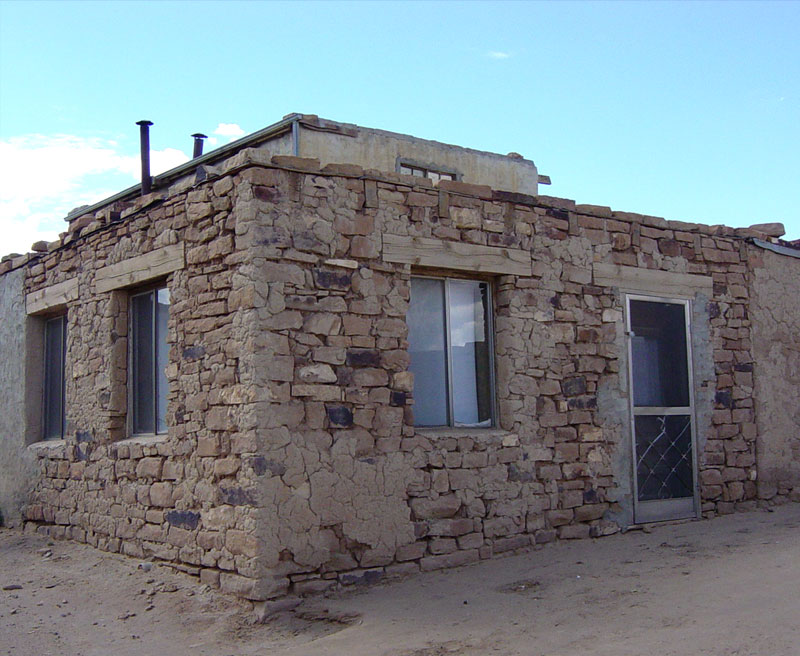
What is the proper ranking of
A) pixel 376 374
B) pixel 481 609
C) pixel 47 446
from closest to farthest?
pixel 481 609
pixel 376 374
pixel 47 446

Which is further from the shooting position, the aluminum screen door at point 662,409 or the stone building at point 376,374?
the aluminum screen door at point 662,409

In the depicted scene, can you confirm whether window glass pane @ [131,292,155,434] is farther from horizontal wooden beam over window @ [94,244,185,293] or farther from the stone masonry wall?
the stone masonry wall

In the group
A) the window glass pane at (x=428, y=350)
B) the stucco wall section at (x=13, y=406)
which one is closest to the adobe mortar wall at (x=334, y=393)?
the window glass pane at (x=428, y=350)

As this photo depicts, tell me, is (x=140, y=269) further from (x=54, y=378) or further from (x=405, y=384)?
(x=54, y=378)

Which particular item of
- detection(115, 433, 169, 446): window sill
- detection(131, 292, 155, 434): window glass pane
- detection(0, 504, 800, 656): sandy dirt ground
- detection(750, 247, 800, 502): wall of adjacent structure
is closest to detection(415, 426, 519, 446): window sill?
detection(0, 504, 800, 656): sandy dirt ground

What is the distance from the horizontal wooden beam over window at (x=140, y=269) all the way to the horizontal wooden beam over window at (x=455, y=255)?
1.69 m

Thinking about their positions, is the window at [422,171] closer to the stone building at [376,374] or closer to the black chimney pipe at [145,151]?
the black chimney pipe at [145,151]

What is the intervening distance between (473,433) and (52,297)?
15.3 ft

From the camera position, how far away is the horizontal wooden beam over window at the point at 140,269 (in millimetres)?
7031

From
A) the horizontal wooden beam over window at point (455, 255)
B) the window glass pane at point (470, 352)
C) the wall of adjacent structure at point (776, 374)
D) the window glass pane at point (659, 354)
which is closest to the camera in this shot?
the horizontal wooden beam over window at point (455, 255)

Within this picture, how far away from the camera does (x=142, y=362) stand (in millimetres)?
7867

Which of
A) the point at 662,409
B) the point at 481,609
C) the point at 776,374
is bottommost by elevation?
the point at 481,609

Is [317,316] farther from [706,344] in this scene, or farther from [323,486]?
[706,344]

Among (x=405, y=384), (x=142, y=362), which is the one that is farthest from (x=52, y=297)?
(x=405, y=384)
